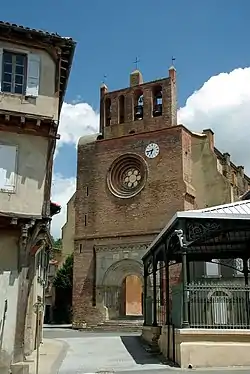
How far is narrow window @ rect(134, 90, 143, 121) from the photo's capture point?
4003cm

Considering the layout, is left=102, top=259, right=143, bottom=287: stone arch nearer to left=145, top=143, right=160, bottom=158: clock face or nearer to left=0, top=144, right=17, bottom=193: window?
left=145, top=143, right=160, bottom=158: clock face

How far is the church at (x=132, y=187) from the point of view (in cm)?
3606

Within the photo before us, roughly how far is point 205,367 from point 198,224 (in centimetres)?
401

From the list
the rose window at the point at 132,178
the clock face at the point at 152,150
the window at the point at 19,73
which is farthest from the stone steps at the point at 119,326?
the window at the point at 19,73

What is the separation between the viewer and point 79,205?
39.2 meters

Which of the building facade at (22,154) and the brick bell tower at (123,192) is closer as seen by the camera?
the building facade at (22,154)

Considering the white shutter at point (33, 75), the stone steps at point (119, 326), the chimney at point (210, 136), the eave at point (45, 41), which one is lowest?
the stone steps at point (119, 326)

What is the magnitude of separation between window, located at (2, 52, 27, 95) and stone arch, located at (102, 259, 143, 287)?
2287cm

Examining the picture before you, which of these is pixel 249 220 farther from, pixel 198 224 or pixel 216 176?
pixel 216 176

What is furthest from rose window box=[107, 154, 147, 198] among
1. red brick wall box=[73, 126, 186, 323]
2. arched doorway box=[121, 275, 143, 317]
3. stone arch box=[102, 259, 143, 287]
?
arched doorway box=[121, 275, 143, 317]

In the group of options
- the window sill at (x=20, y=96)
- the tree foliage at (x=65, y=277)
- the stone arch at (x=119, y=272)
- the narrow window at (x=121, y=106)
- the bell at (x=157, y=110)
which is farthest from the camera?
the tree foliage at (x=65, y=277)

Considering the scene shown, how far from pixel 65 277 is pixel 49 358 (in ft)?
106

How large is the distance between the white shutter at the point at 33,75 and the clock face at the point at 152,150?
22.6 m

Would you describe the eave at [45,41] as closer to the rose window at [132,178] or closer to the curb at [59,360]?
the curb at [59,360]
